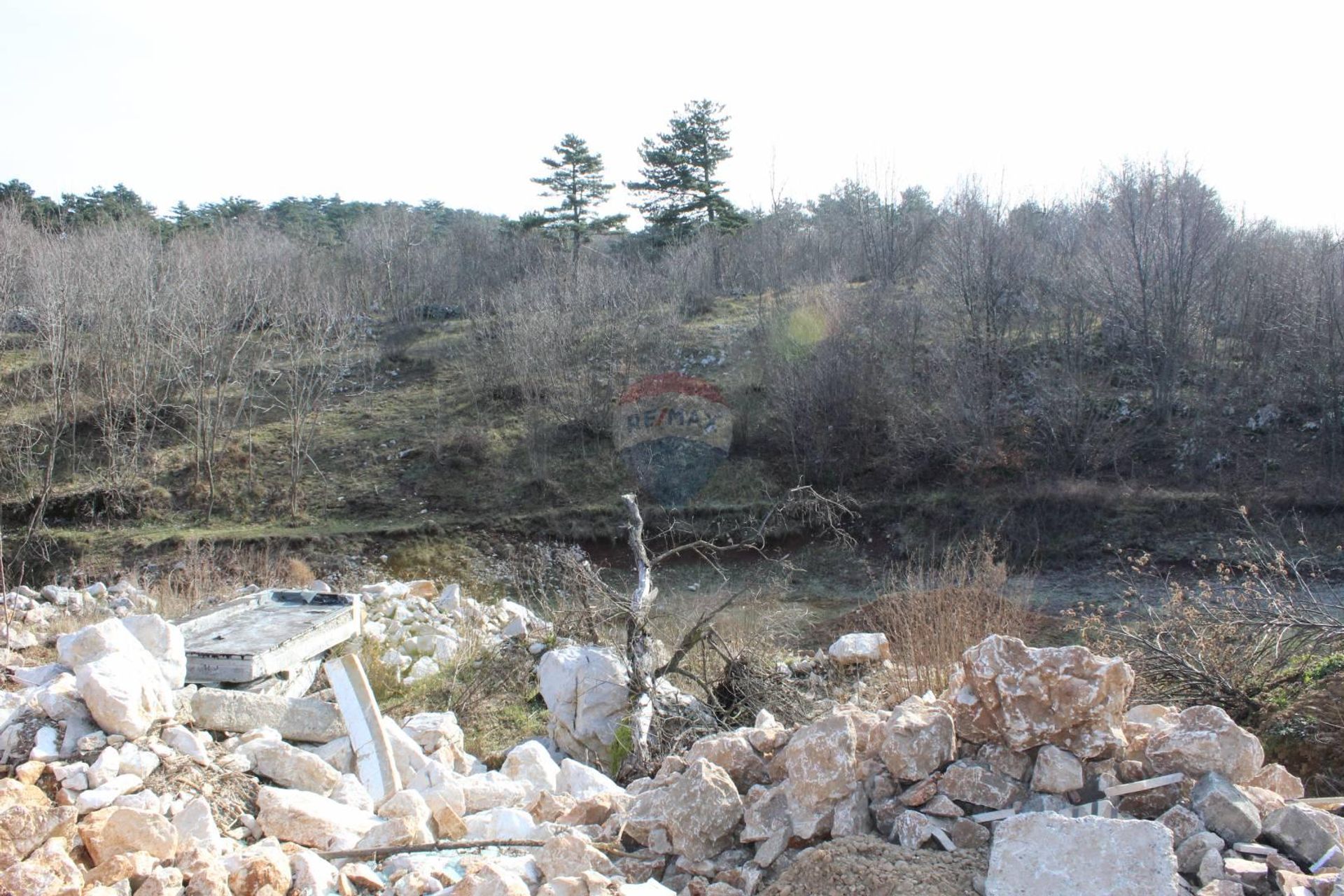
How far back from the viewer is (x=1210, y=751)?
13.3 feet

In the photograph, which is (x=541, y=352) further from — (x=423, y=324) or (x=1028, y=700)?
(x=1028, y=700)

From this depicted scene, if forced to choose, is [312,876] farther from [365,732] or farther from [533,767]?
[533,767]

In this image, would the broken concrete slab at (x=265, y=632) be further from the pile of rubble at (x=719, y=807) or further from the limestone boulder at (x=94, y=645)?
the limestone boulder at (x=94, y=645)

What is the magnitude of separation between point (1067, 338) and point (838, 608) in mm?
9139

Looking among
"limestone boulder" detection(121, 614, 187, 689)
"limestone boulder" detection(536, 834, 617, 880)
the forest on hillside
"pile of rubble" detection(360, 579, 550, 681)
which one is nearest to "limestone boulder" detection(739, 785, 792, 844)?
"limestone boulder" detection(536, 834, 617, 880)

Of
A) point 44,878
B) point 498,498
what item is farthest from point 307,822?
point 498,498

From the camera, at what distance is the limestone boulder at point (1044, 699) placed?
427 cm

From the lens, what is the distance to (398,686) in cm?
881

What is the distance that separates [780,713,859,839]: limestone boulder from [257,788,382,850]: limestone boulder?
2.30 metres

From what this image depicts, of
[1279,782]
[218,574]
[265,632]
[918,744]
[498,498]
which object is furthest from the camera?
[498,498]

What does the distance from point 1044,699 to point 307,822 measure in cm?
373

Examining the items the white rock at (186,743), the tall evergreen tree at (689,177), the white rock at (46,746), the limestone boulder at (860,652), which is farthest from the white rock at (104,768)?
the tall evergreen tree at (689,177)

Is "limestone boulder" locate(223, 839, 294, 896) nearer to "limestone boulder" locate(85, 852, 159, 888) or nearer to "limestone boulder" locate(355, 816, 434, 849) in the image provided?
"limestone boulder" locate(85, 852, 159, 888)

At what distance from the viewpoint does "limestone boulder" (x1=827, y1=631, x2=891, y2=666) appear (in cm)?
1053
